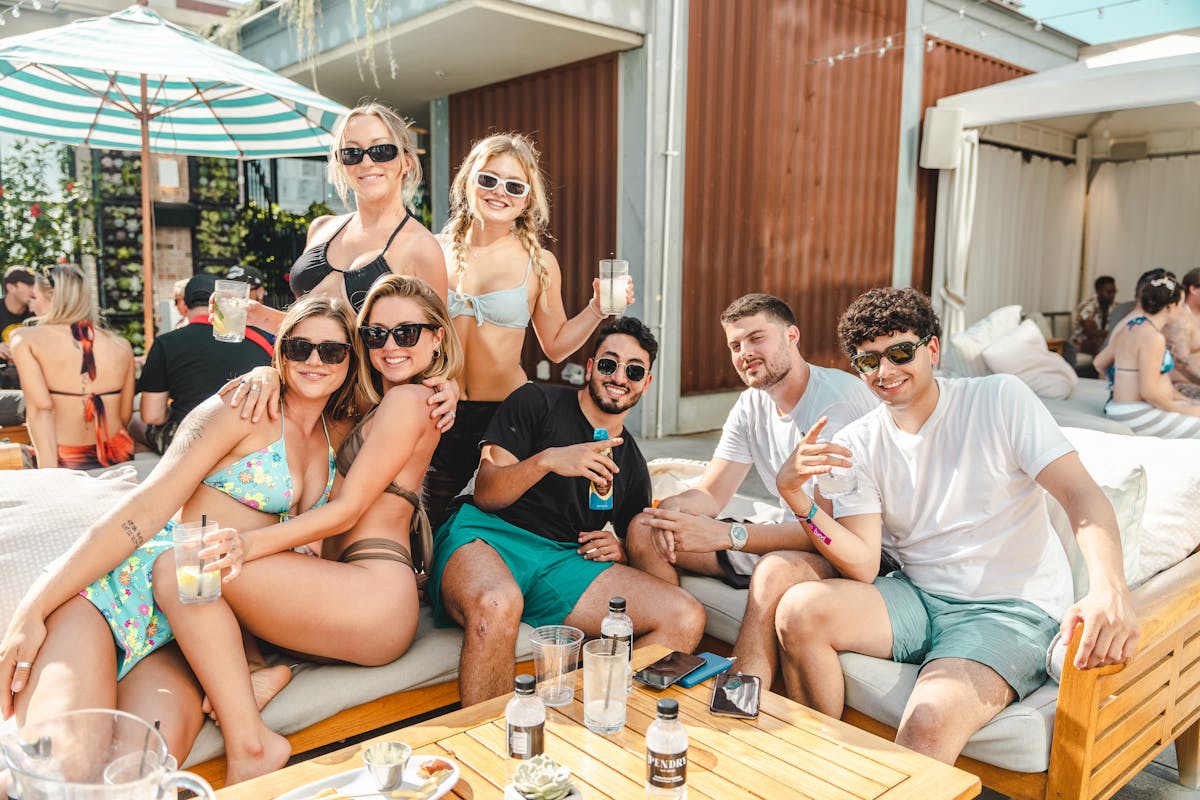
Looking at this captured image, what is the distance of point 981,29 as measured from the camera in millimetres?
9391

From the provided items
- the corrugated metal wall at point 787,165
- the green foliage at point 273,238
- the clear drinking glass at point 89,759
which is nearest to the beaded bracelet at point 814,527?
the clear drinking glass at point 89,759

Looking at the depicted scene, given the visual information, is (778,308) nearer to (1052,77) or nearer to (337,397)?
(337,397)

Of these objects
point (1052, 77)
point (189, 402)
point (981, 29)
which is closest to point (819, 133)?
point (1052, 77)

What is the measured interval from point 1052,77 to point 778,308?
6.14 m

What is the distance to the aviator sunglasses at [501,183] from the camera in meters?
3.03

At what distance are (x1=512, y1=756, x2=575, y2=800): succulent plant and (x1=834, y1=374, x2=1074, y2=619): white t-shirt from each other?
1.31 meters

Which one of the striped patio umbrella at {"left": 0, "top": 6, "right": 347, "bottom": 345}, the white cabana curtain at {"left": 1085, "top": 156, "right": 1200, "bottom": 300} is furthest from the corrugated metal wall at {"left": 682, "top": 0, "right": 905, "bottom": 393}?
the white cabana curtain at {"left": 1085, "top": 156, "right": 1200, "bottom": 300}

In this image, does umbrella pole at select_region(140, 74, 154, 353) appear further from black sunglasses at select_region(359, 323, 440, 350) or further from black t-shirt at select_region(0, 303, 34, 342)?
black sunglasses at select_region(359, 323, 440, 350)

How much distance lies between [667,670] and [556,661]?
316 millimetres

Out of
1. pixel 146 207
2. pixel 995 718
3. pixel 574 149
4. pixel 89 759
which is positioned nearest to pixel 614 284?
pixel 995 718

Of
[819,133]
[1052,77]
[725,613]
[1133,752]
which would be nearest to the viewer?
[1133,752]

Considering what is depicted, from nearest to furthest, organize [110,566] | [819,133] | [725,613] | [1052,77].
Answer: [110,566] → [725,613] → [1052,77] → [819,133]

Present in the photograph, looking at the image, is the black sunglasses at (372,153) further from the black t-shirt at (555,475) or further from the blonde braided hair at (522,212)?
the black t-shirt at (555,475)

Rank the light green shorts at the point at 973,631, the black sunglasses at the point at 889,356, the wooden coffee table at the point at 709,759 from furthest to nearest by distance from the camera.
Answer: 1. the black sunglasses at the point at 889,356
2. the light green shorts at the point at 973,631
3. the wooden coffee table at the point at 709,759
